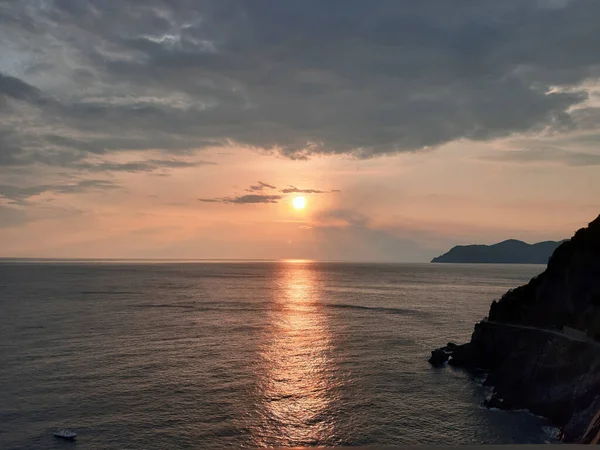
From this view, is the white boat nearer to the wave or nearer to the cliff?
the cliff

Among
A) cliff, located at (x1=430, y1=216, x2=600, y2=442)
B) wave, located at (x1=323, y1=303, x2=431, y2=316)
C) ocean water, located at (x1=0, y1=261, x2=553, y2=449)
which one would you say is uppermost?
cliff, located at (x1=430, y1=216, x2=600, y2=442)

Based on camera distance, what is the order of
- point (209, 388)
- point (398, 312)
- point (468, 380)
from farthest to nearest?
point (398, 312) → point (468, 380) → point (209, 388)

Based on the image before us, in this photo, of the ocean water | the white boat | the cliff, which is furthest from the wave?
the white boat

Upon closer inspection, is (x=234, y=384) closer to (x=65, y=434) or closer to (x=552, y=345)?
(x=65, y=434)

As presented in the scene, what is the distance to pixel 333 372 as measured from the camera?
180 feet

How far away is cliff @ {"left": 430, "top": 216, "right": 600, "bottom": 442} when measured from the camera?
129 feet

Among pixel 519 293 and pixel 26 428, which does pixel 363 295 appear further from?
pixel 26 428

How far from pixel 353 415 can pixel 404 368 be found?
721 inches

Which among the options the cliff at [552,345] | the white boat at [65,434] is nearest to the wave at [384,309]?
the cliff at [552,345]

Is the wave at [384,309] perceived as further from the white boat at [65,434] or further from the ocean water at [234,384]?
the white boat at [65,434]

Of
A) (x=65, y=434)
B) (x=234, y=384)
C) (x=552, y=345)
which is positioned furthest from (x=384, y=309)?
(x=65, y=434)

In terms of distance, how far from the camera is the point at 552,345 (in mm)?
→ 45406

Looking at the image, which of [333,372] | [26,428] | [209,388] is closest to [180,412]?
[209,388]

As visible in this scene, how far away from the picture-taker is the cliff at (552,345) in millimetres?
39469
